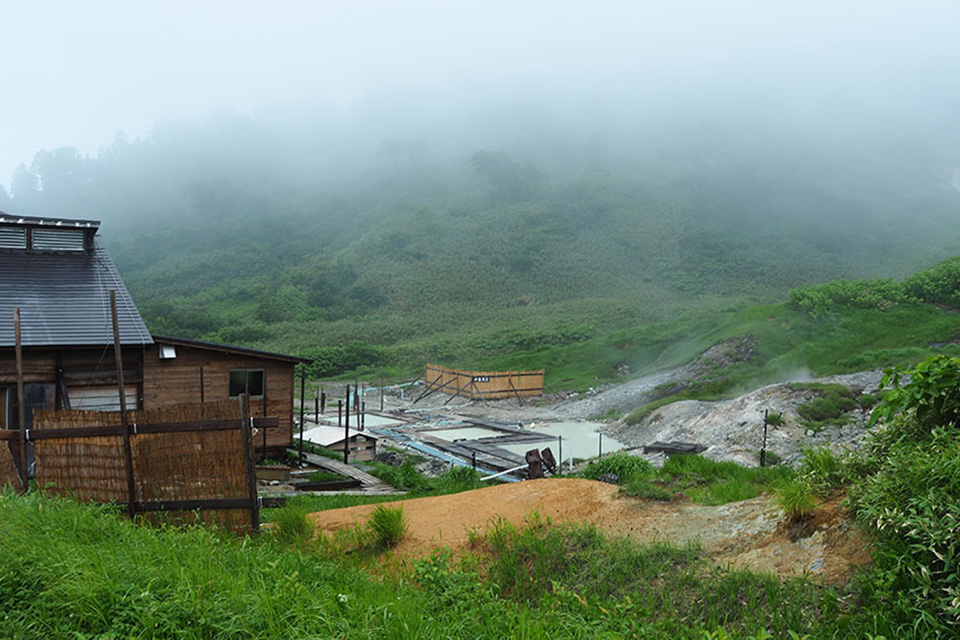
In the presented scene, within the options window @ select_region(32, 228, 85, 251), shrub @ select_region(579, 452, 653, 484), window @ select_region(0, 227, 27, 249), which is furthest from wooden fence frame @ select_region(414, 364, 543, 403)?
shrub @ select_region(579, 452, 653, 484)

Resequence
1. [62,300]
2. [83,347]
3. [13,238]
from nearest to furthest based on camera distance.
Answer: [83,347]
[62,300]
[13,238]

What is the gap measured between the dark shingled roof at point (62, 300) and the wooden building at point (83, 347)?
0.02m

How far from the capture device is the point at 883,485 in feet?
16.9

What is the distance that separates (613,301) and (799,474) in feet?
248

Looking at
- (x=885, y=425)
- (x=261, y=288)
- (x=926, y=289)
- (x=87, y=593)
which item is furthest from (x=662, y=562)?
(x=261, y=288)

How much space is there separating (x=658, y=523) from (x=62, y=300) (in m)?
14.4

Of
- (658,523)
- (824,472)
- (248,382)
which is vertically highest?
(824,472)

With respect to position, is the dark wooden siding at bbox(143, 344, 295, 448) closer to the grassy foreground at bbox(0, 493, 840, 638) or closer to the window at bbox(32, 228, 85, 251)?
the window at bbox(32, 228, 85, 251)

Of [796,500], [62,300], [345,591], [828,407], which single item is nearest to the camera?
[345,591]

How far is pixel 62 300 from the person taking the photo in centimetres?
1504

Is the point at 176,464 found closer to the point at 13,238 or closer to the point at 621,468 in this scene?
the point at 621,468

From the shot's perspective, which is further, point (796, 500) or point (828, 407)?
point (828, 407)

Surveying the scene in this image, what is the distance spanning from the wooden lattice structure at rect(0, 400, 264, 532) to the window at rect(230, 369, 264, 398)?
10500 millimetres

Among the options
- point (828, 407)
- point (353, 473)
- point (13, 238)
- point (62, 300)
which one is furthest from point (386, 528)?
point (828, 407)
